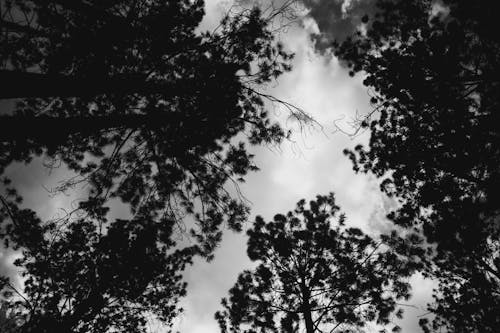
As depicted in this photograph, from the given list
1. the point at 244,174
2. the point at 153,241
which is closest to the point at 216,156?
the point at 244,174

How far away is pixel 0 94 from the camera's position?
301 centimetres

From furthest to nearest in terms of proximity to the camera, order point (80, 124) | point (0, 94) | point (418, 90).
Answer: point (418, 90)
point (80, 124)
point (0, 94)

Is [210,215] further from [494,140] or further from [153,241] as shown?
[494,140]

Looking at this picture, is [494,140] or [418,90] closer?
[494,140]

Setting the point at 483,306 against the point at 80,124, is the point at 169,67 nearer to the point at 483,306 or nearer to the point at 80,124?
the point at 80,124

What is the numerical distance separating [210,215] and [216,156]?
1.66m

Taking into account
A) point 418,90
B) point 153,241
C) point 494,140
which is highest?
point 418,90

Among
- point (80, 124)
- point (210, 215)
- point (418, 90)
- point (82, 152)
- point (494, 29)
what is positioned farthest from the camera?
point (210, 215)

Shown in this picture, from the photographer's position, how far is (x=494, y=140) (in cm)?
538

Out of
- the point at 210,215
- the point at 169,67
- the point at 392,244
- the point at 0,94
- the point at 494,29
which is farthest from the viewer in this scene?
the point at 392,244

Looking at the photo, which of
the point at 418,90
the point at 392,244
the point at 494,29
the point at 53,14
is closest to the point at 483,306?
the point at 392,244

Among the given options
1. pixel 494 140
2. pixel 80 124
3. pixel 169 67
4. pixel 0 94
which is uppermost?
pixel 169 67

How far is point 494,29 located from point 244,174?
5563 millimetres

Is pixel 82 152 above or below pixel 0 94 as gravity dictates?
above
